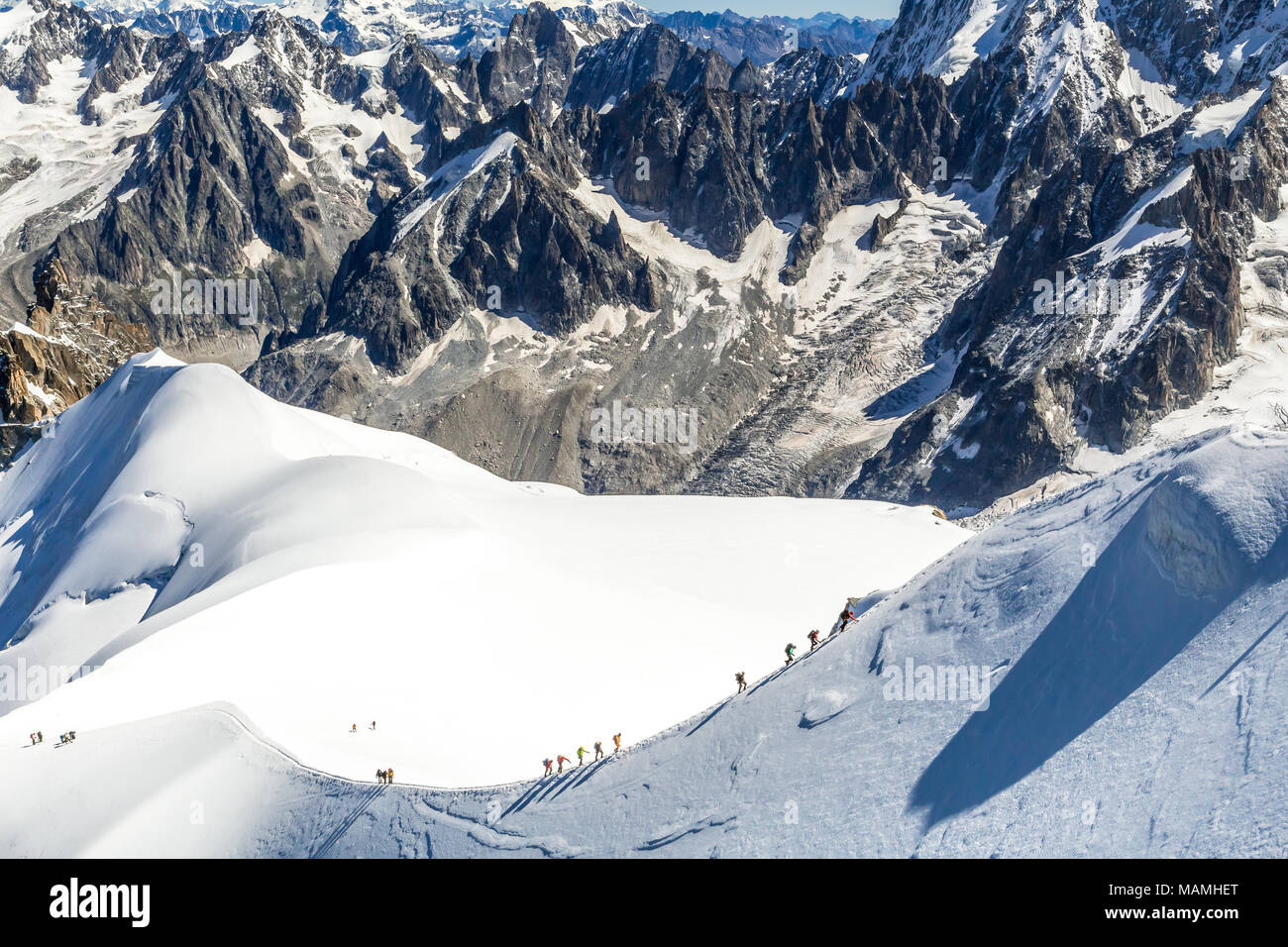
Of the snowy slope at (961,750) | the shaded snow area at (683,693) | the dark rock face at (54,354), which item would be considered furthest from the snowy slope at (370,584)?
the dark rock face at (54,354)

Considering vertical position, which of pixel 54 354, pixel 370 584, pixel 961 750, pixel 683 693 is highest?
pixel 961 750

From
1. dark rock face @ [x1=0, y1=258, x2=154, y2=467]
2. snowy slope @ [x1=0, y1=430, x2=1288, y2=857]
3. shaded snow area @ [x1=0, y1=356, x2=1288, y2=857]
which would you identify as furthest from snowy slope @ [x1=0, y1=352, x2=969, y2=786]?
dark rock face @ [x1=0, y1=258, x2=154, y2=467]

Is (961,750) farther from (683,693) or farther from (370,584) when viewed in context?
(370,584)

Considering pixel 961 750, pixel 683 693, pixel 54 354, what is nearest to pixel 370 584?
pixel 683 693

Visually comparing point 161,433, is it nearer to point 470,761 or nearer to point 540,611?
point 540,611

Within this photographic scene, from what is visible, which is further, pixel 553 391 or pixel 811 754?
pixel 553 391
